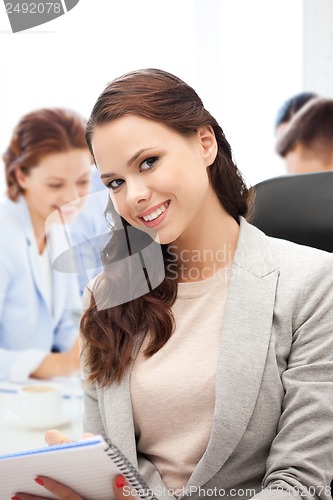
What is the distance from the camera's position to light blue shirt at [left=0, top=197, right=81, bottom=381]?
240 cm

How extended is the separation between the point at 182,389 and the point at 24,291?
1415 millimetres

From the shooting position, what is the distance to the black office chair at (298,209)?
4.07ft

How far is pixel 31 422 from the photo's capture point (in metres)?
1.55

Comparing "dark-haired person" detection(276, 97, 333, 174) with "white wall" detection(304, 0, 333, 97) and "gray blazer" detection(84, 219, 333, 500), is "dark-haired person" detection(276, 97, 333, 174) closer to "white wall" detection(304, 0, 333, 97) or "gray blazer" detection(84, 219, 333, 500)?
"white wall" detection(304, 0, 333, 97)

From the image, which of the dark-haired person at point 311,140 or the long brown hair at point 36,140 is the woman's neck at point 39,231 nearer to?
the long brown hair at point 36,140

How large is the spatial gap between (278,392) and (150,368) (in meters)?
0.20

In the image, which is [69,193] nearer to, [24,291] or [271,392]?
[24,291]

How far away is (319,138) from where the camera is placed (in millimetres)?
2242

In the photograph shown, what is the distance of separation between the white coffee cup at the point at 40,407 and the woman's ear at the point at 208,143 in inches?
26.4

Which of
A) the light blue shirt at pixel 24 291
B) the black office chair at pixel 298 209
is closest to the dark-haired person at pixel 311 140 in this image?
the light blue shirt at pixel 24 291

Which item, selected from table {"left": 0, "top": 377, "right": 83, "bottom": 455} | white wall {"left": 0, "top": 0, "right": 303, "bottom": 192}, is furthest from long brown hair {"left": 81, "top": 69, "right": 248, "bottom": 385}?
white wall {"left": 0, "top": 0, "right": 303, "bottom": 192}

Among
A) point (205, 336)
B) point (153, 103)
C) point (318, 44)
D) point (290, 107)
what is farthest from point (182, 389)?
point (318, 44)

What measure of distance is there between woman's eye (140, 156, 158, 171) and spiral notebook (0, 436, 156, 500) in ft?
1.35

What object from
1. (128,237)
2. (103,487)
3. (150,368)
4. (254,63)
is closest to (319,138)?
(254,63)
